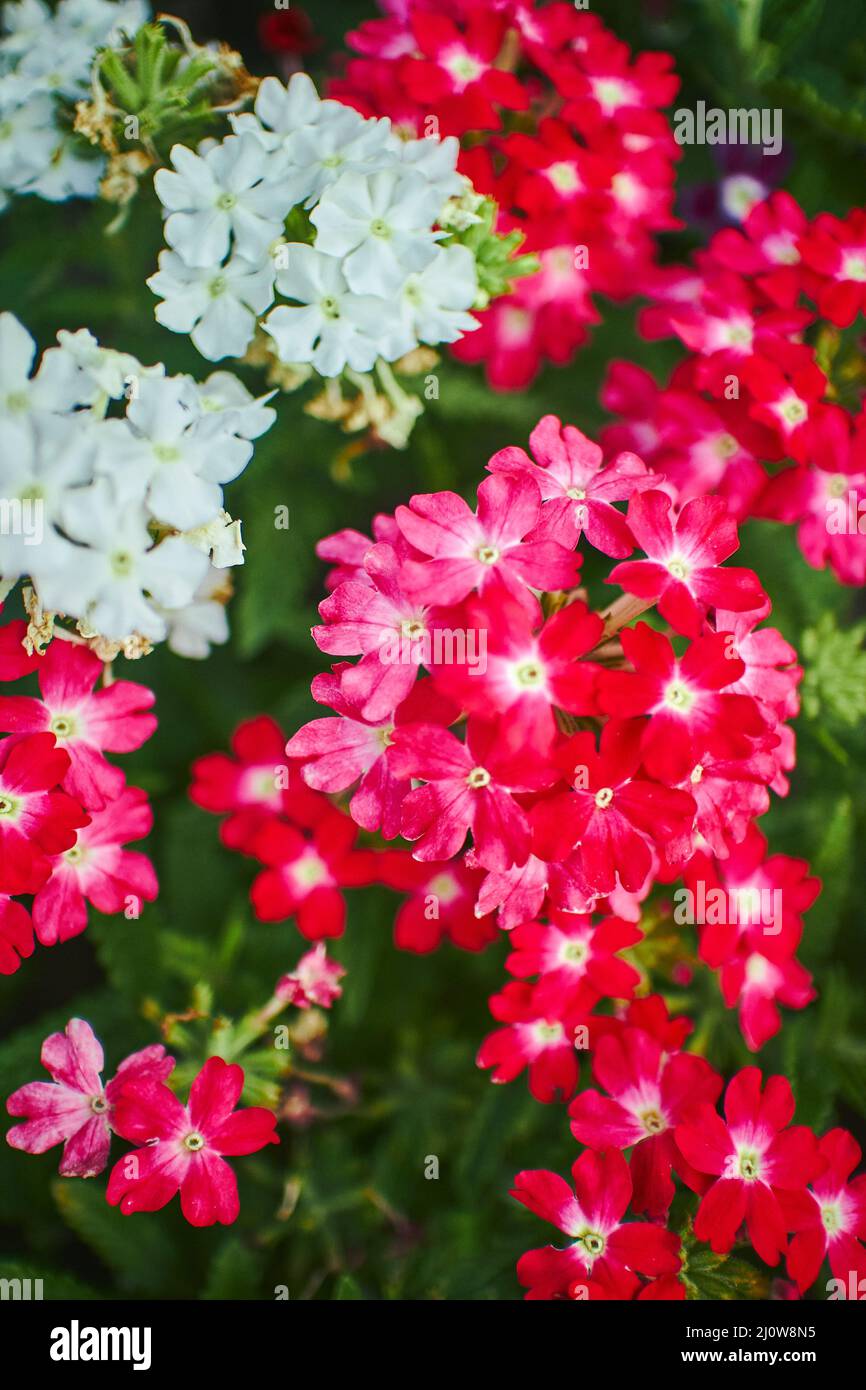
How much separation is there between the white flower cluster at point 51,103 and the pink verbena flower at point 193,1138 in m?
1.19

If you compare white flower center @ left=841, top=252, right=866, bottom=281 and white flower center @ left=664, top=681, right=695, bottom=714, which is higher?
white flower center @ left=841, top=252, right=866, bottom=281

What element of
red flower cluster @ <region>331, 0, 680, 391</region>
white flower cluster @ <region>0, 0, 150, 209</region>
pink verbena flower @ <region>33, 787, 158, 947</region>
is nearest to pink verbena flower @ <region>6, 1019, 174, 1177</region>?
pink verbena flower @ <region>33, 787, 158, 947</region>

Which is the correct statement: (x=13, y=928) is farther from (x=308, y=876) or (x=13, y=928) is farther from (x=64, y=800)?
(x=308, y=876)

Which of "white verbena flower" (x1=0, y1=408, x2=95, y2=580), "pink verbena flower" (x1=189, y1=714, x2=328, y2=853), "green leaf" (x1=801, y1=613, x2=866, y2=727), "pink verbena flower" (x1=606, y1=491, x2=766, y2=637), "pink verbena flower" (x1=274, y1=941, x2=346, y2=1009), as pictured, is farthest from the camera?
"pink verbena flower" (x1=189, y1=714, x2=328, y2=853)

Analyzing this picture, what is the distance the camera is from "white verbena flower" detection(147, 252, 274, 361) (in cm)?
133

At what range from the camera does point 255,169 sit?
134 centimetres

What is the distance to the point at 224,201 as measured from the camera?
1.34 metres

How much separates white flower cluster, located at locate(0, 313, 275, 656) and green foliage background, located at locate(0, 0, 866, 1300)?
0.46 meters

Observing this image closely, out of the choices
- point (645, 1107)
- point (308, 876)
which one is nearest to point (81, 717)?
point (308, 876)

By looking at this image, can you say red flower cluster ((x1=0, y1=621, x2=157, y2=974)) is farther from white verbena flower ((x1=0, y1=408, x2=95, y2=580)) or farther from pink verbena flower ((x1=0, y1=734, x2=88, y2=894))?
white verbena flower ((x1=0, y1=408, x2=95, y2=580))

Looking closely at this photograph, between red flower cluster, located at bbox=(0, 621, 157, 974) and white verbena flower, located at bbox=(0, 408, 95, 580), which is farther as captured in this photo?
red flower cluster, located at bbox=(0, 621, 157, 974)

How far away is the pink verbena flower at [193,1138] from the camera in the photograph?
1308 mm
